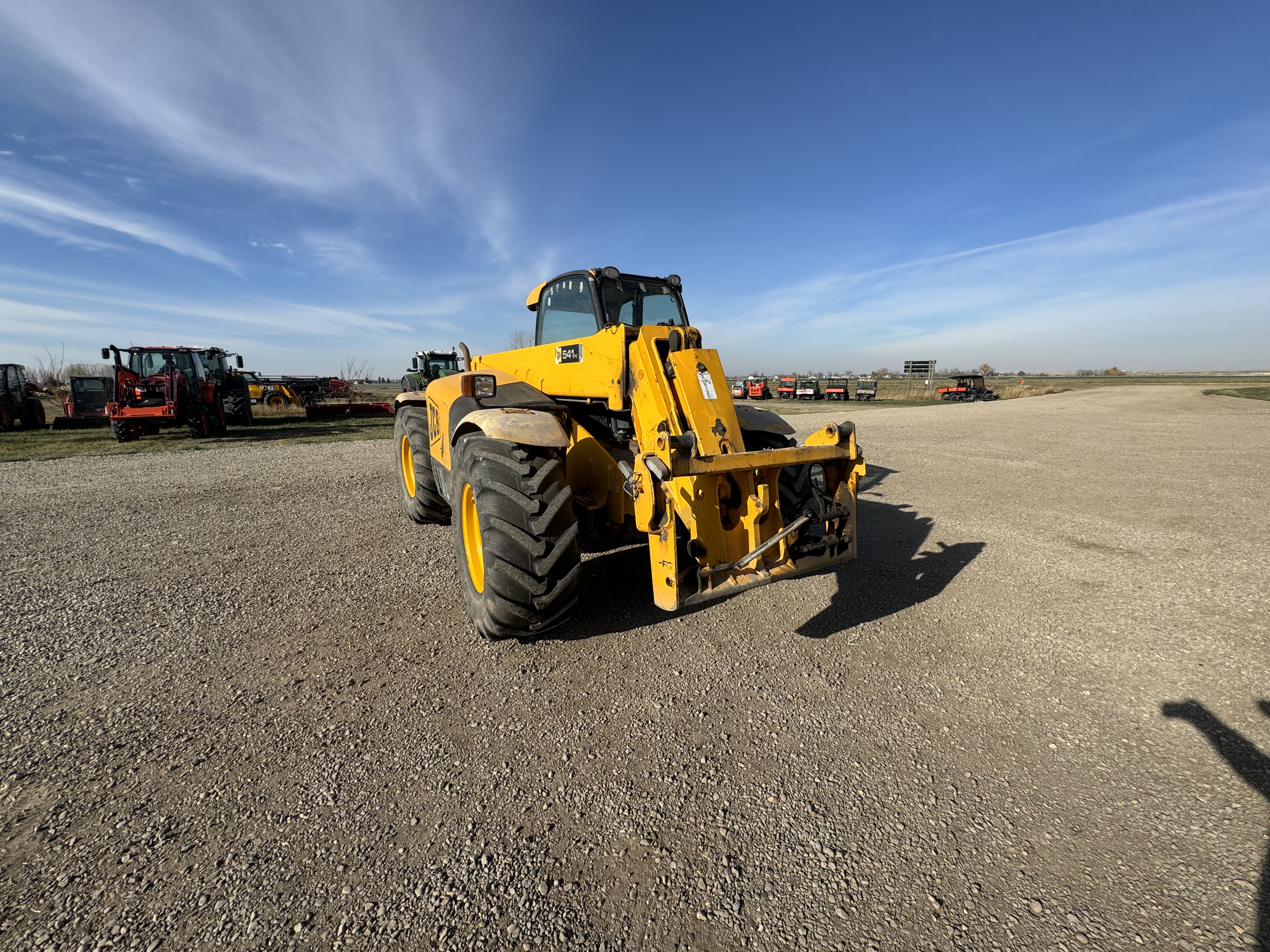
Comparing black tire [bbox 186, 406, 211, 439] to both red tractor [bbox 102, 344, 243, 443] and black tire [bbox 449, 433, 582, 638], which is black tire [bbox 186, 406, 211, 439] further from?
black tire [bbox 449, 433, 582, 638]

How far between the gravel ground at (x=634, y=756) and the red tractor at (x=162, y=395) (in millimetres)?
10251

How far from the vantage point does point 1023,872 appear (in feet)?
6.15

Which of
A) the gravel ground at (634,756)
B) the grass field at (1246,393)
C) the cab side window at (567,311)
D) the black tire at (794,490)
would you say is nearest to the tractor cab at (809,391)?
the grass field at (1246,393)

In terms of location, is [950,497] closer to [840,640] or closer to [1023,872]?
[840,640]

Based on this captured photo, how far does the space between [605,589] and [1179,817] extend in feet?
10.3

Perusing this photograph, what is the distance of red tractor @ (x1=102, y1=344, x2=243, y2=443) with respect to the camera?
12.9 m

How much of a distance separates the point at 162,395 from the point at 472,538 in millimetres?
14378

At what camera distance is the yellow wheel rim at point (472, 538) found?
11.9 ft

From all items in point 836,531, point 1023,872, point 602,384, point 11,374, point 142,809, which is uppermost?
point 11,374

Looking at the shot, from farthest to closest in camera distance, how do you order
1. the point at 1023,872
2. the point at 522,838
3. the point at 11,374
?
the point at 11,374 < the point at 522,838 < the point at 1023,872

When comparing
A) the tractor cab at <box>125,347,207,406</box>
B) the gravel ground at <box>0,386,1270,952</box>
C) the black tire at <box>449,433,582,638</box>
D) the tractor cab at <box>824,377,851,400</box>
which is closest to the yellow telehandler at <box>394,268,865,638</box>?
the black tire at <box>449,433,582,638</box>

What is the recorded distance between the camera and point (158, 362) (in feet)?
48.6

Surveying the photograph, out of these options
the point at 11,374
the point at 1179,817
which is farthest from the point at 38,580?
the point at 11,374

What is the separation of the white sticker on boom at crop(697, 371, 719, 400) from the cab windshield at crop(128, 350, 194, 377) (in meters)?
16.3
